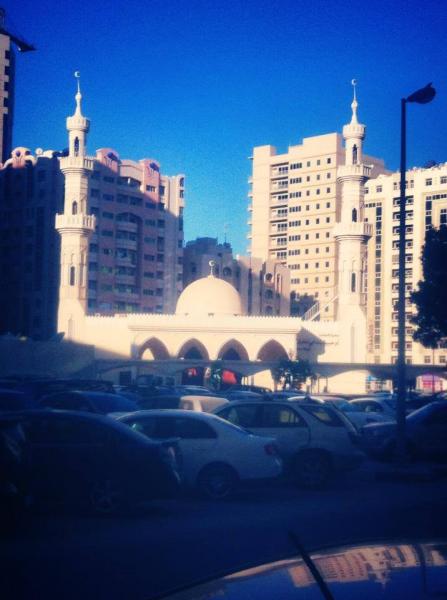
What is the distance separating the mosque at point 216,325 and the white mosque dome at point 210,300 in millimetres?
A: 72

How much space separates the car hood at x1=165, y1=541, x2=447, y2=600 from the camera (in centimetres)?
230

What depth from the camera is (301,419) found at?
42.4ft

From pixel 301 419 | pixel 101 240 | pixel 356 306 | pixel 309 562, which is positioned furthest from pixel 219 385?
pixel 309 562

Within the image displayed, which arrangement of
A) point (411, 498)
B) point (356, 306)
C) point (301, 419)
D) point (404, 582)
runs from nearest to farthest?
point (404, 582)
point (411, 498)
point (301, 419)
point (356, 306)

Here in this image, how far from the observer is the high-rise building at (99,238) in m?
68.1

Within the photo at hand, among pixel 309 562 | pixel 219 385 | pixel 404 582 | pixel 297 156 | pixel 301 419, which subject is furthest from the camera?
pixel 297 156

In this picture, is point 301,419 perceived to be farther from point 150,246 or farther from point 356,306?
point 150,246

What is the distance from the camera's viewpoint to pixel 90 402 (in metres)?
16.4

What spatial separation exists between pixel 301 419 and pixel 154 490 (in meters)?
4.07

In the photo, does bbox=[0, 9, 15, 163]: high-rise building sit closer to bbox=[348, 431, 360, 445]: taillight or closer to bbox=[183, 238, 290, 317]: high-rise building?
bbox=[183, 238, 290, 317]: high-rise building

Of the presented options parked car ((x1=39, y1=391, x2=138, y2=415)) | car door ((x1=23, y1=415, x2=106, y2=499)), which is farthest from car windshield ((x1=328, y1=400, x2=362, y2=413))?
car door ((x1=23, y1=415, x2=106, y2=499))

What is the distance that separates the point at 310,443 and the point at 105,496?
4368mm

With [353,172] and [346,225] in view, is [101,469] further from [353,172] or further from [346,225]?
[353,172]

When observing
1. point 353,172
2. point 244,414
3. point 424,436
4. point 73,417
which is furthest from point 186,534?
point 353,172
